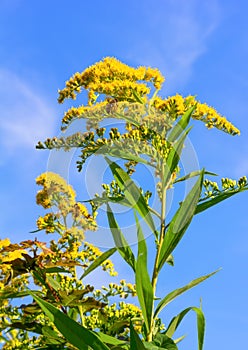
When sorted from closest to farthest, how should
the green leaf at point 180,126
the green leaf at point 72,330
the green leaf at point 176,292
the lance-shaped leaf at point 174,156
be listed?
the green leaf at point 72,330, the green leaf at point 176,292, the lance-shaped leaf at point 174,156, the green leaf at point 180,126

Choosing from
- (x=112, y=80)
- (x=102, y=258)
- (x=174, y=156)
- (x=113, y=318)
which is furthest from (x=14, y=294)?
(x=112, y=80)

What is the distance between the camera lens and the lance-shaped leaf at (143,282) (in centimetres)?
Answer: 235

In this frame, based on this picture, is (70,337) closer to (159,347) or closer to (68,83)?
(159,347)

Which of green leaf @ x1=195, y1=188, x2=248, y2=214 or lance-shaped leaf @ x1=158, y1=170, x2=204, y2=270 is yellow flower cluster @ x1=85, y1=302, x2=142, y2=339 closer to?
lance-shaped leaf @ x1=158, y1=170, x2=204, y2=270

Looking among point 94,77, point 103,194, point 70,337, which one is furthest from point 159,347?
point 94,77

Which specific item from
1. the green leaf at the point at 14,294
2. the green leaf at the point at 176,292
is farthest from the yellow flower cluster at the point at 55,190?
the green leaf at the point at 176,292

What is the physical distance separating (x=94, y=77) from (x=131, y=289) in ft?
4.92

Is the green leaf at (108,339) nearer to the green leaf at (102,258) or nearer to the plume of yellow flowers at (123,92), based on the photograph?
the green leaf at (102,258)

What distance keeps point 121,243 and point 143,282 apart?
34 centimetres

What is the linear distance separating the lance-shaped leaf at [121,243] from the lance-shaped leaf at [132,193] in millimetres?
147

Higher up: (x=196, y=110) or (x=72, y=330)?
(x=196, y=110)

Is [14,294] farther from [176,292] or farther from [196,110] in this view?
[196,110]

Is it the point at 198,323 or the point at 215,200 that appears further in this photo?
the point at 215,200

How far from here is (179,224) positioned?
8.29 feet
